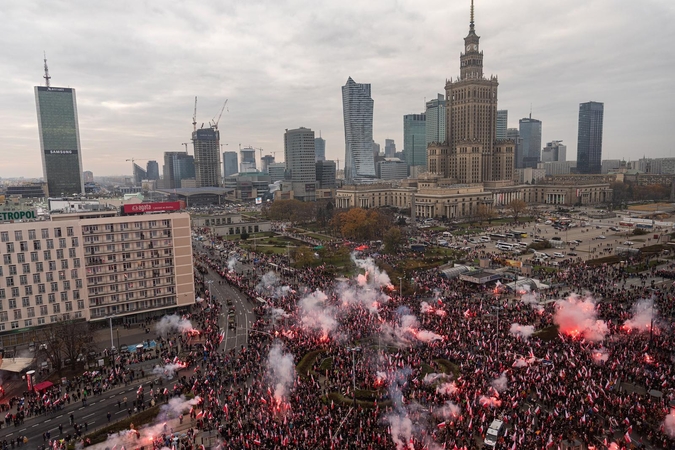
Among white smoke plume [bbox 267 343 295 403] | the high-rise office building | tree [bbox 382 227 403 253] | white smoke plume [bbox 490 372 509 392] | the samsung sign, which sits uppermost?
the high-rise office building

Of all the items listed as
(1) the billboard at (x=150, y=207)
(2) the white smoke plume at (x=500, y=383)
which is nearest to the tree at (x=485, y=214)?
(1) the billboard at (x=150, y=207)

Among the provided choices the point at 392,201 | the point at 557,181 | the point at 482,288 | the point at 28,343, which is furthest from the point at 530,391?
the point at 557,181

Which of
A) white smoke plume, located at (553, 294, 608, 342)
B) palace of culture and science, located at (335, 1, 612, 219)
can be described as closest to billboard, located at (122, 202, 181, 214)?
white smoke plume, located at (553, 294, 608, 342)

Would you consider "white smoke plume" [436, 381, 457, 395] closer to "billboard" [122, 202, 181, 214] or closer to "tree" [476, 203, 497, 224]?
"billboard" [122, 202, 181, 214]

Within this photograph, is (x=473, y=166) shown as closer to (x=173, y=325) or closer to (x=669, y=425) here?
(x=173, y=325)

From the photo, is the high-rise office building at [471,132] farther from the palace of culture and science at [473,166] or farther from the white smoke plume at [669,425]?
the white smoke plume at [669,425]

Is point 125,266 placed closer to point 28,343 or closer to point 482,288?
point 28,343
